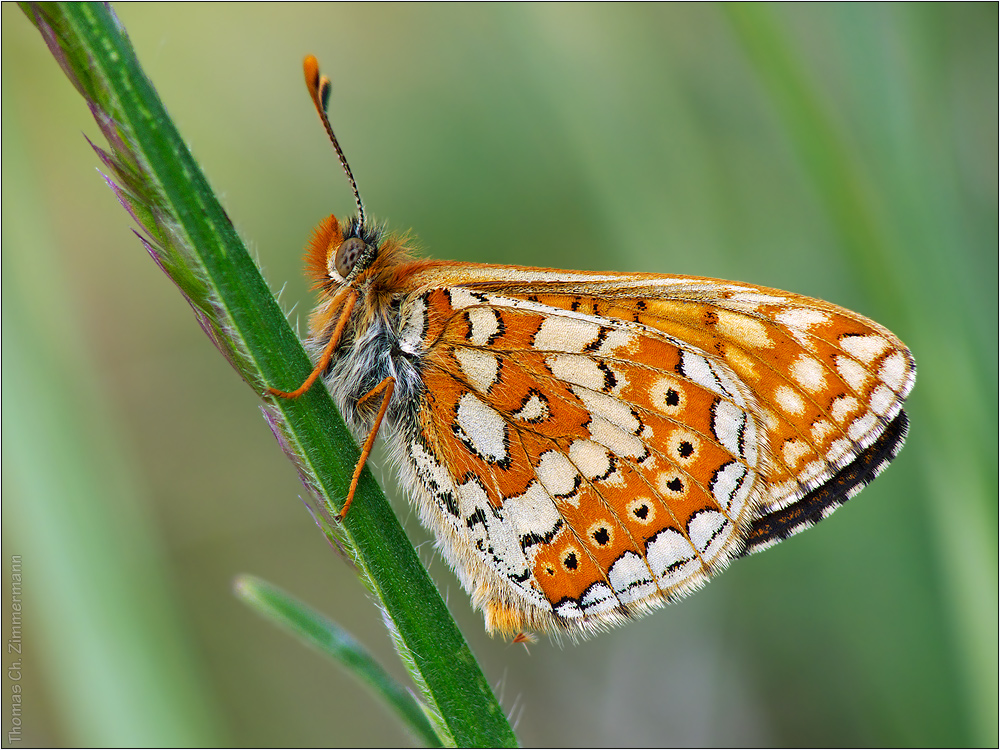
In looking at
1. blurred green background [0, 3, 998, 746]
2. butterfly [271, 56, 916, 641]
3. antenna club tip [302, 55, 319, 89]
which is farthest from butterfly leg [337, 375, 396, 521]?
antenna club tip [302, 55, 319, 89]

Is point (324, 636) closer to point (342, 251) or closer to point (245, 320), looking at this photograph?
point (245, 320)

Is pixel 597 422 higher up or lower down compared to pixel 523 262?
lower down

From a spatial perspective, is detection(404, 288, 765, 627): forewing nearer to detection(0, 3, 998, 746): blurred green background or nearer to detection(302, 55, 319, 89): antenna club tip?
→ detection(0, 3, 998, 746): blurred green background

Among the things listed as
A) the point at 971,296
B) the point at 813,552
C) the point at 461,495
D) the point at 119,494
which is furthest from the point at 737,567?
the point at 119,494

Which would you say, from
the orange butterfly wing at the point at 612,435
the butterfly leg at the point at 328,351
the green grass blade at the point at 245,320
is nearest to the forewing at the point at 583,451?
the orange butterfly wing at the point at 612,435

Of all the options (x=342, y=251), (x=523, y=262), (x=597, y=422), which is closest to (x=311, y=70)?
(x=342, y=251)

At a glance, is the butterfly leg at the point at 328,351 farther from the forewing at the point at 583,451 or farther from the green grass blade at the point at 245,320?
the forewing at the point at 583,451

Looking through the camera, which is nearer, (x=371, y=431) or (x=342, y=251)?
(x=371, y=431)
